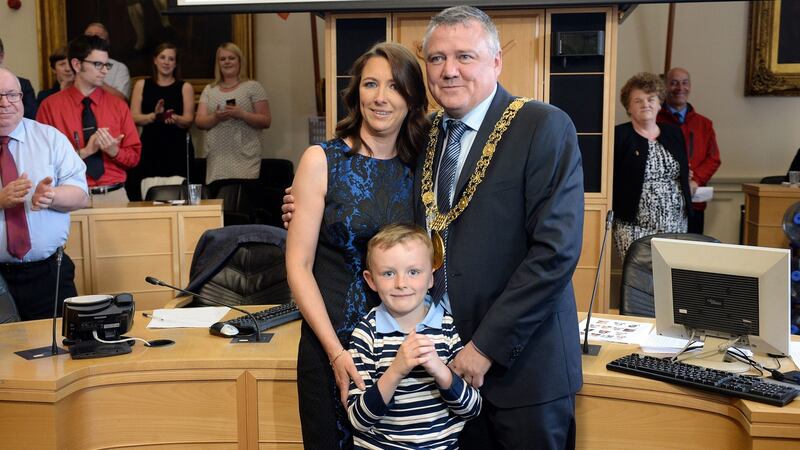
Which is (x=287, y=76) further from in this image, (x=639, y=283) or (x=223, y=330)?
(x=223, y=330)

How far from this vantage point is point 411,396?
2.25 meters

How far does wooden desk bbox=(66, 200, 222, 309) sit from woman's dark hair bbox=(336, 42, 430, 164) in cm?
334

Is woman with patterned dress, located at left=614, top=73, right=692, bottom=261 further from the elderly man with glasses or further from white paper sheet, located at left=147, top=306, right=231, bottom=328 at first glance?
the elderly man with glasses

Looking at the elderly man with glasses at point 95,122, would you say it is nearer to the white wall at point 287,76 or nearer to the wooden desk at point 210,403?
the white wall at point 287,76

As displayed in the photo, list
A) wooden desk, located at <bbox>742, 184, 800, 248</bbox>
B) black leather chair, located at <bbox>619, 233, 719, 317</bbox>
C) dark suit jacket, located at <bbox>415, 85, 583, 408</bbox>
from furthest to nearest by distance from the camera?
wooden desk, located at <bbox>742, 184, 800, 248</bbox> < black leather chair, located at <bbox>619, 233, 719, 317</bbox> < dark suit jacket, located at <bbox>415, 85, 583, 408</bbox>

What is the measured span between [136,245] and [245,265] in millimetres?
1794

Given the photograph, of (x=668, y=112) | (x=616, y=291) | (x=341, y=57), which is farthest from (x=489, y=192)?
(x=616, y=291)

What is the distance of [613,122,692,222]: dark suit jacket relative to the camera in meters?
5.46

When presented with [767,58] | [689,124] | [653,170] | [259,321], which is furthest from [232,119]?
[767,58]

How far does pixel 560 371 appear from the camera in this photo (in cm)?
226

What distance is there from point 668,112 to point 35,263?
479 centimetres

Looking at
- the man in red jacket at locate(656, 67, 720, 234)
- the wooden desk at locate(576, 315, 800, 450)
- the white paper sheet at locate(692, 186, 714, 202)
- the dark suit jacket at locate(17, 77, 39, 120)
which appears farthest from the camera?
the man in red jacket at locate(656, 67, 720, 234)

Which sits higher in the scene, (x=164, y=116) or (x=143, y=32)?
(x=143, y=32)

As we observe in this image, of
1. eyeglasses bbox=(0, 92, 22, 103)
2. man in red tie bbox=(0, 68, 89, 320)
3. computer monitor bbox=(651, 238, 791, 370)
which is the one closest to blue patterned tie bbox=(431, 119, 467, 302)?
computer monitor bbox=(651, 238, 791, 370)
